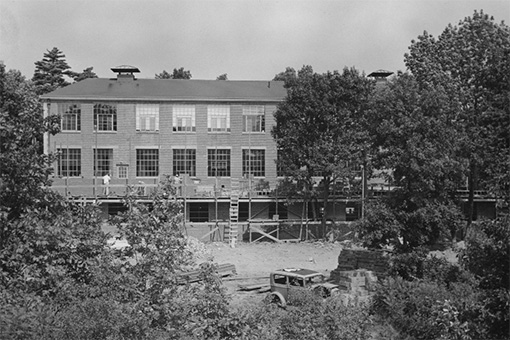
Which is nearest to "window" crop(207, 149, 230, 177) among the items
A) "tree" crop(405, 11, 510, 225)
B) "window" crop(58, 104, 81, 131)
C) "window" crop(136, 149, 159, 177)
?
"window" crop(136, 149, 159, 177)

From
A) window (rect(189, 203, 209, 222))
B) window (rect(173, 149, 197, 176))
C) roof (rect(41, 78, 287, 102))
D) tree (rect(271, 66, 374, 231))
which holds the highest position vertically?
roof (rect(41, 78, 287, 102))

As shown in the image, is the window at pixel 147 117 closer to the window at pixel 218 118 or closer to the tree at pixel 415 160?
the window at pixel 218 118

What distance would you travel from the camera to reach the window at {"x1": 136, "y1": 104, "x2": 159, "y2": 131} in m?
41.9

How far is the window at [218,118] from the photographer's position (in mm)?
42469

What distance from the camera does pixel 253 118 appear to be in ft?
140

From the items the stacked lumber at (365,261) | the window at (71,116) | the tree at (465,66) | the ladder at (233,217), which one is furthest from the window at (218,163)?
the stacked lumber at (365,261)

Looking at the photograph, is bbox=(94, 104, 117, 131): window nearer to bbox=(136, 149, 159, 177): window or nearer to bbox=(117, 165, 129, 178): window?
bbox=(136, 149, 159, 177): window

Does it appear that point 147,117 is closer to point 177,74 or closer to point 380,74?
point 380,74

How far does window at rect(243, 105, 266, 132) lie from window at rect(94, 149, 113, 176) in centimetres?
1025

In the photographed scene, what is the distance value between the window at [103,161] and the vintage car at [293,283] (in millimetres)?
22797

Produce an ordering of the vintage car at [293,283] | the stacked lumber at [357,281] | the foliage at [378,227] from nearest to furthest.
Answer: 1. the vintage car at [293,283]
2. the stacked lumber at [357,281]
3. the foliage at [378,227]

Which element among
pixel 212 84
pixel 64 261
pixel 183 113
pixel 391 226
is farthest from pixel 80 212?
pixel 212 84

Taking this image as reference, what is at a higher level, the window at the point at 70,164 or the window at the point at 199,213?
the window at the point at 70,164

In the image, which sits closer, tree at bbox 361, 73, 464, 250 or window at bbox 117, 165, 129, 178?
tree at bbox 361, 73, 464, 250
